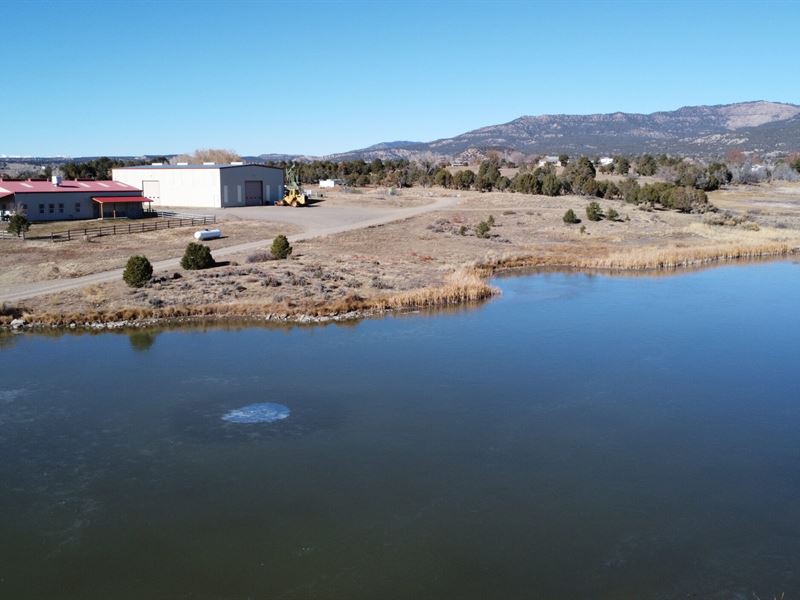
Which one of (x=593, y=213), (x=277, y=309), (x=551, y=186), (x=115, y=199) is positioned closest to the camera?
(x=277, y=309)

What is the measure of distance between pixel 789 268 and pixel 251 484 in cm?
3855

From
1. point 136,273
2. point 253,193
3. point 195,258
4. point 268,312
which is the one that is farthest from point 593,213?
point 136,273

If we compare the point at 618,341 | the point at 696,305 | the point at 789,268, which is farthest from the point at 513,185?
the point at 618,341

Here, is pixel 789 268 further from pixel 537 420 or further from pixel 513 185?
pixel 513 185

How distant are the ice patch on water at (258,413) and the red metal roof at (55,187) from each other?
4289 cm

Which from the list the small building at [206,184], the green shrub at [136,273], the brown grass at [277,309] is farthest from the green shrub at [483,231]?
the small building at [206,184]

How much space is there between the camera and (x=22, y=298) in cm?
3167

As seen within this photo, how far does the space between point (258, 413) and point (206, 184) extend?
50761 mm

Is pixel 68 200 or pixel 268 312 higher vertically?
pixel 68 200

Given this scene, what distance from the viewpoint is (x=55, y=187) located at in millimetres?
57781

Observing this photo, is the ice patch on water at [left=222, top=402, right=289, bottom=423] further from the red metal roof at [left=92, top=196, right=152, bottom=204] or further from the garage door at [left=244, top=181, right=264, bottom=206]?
the garage door at [left=244, top=181, right=264, bottom=206]

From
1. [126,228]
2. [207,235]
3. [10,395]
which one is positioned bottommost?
[10,395]

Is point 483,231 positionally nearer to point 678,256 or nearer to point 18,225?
point 678,256

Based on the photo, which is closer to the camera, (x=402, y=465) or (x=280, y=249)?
(x=402, y=465)
